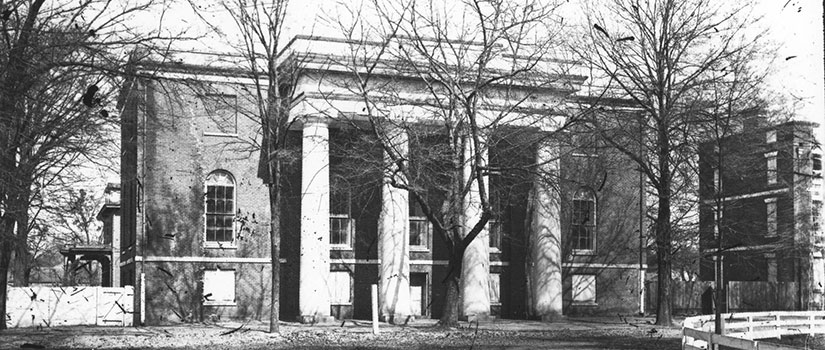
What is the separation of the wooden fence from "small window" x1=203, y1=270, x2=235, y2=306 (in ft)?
72.9

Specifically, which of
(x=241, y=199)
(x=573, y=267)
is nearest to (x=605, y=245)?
(x=573, y=267)

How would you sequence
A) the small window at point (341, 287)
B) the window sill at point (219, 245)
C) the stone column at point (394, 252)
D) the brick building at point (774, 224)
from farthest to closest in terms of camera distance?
the brick building at point (774, 224)
the small window at point (341, 287)
the window sill at point (219, 245)
the stone column at point (394, 252)

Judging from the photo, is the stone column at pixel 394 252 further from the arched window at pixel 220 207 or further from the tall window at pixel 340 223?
the arched window at pixel 220 207

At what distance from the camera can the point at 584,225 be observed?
2069 inches

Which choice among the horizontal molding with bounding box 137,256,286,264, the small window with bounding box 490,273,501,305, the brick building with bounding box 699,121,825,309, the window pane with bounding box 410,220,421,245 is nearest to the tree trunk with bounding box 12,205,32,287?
the horizontal molding with bounding box 137,256,286,264

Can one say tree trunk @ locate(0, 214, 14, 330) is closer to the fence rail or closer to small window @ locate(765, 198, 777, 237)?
the fence rail

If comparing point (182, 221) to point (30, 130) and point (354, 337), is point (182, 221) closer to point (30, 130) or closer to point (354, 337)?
point (354, 337)

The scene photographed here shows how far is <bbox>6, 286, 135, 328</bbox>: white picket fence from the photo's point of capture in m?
42.3

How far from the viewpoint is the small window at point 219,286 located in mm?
45781

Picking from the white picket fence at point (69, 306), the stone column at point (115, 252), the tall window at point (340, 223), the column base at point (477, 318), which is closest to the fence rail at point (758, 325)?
the column base at point (477, 318)

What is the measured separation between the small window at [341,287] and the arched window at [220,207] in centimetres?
489

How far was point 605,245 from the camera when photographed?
173 feet

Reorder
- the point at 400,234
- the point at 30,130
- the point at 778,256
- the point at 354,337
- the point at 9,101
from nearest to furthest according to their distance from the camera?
the point at 9,101, the point at 30,130, the point at 354,337, the point at 400,234, the point at 778,256

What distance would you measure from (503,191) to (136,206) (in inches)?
625
